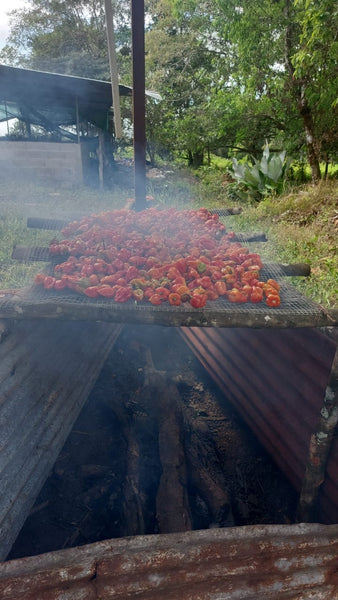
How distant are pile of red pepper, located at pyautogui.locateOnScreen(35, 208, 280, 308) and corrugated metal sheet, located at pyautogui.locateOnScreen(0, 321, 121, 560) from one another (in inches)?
21.3

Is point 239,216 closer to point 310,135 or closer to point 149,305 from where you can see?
point 310,135

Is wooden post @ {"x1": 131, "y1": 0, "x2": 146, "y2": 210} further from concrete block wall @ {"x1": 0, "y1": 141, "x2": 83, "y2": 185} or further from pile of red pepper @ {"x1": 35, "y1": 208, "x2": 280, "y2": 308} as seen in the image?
concrete block wall @ {"x1": 0, "y1": 141, "x2": 83, "y2": 185}

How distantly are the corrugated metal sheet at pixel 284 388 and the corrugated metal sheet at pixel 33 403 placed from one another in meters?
1.53

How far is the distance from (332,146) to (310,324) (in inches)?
564

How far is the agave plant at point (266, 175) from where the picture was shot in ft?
37.2

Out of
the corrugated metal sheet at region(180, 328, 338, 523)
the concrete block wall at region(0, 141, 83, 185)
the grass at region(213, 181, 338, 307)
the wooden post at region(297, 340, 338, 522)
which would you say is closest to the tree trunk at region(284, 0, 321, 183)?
the grass at region(213, 181, 338, 307)

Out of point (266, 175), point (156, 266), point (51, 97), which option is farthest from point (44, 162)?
point (156, 266)

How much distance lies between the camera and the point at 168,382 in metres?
3.95

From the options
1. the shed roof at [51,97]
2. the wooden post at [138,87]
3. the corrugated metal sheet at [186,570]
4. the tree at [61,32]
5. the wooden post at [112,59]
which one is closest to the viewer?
the corrugated metal sheet at [186,570]

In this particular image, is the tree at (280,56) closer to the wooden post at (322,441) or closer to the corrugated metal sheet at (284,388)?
the corrugated metal sheet at (284,388)

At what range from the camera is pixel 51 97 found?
1447 centimetres

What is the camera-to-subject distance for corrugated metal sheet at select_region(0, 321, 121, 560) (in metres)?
2.42

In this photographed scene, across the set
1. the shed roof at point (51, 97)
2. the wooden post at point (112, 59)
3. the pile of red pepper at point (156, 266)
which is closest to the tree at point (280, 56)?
the shed roof at point (51, 97)

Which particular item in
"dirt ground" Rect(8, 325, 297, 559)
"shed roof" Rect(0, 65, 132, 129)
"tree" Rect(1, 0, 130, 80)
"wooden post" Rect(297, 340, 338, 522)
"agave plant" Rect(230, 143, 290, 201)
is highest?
"tree" Rect(1, 0, 130, 80)
